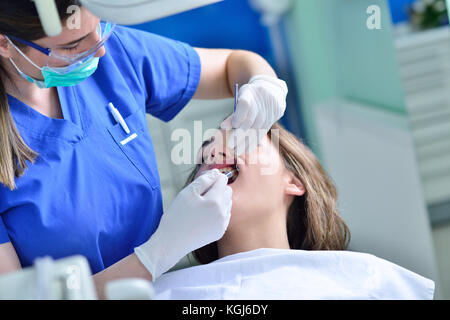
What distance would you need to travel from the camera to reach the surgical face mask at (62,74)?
1290mm

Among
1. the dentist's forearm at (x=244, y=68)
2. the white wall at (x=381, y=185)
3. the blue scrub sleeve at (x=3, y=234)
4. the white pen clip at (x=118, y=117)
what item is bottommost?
the white wall at (x=381, y=185)

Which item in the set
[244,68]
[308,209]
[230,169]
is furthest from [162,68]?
[308,209]

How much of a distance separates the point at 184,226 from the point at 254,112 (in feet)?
1.17

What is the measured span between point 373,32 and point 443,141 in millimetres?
702

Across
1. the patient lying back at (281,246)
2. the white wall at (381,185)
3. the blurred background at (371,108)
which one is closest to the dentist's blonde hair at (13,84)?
the patient lying back at (281,246)

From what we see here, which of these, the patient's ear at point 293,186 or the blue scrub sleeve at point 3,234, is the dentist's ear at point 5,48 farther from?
the patient's ear at point 293,186

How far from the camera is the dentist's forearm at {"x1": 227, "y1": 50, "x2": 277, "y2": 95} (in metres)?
1.64

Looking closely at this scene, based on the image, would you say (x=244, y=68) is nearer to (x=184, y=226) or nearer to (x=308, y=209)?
(x=308, y=209)

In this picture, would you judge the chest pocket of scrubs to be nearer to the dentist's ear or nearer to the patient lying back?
the patient lying back

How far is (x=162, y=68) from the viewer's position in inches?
65.8

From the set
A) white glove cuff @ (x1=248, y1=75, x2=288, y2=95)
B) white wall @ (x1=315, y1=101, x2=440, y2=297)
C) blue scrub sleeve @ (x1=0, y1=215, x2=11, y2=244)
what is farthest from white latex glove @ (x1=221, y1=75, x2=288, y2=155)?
white wall @ (x1=315, y1=101, x2=440, y2=297)

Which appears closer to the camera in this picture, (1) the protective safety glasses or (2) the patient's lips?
(1) the protective safety glasses

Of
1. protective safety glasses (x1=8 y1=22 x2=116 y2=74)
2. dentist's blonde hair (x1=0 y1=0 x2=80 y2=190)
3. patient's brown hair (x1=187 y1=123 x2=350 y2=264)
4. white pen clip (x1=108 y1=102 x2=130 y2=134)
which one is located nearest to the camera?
dentist's blonde hair (x1=0 y1=0 x2=80 y2=190)
